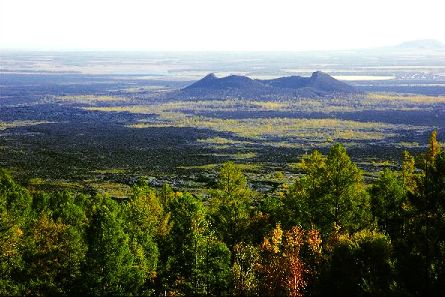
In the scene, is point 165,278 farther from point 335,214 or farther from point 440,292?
point 440,292

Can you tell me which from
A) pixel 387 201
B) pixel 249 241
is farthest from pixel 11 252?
pixel 387 201

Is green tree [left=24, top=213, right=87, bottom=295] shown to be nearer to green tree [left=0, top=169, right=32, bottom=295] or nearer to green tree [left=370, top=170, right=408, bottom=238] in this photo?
green tree [left=0, top=169, right=32, bottom=295]

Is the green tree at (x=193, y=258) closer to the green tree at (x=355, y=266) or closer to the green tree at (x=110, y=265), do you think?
the green tree at (x=110, y=265)

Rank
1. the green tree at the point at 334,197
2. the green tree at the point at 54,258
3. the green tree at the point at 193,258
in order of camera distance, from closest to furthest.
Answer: the green tree at the point at 193,258, the green tree at the point at 54,258, the green tree at the point at 334,197

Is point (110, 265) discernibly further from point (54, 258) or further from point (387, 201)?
point (387, 201)

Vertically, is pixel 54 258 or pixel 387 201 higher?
pixel 387 201

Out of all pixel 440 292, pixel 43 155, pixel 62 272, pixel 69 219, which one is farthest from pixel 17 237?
pixel 43 155

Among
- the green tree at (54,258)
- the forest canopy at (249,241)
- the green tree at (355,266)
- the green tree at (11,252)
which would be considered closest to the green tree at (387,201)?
the forest canopy at (249,241)

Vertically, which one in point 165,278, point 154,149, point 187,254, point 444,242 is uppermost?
point 444,242

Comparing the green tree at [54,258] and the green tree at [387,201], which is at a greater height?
the green tree at [387,201]

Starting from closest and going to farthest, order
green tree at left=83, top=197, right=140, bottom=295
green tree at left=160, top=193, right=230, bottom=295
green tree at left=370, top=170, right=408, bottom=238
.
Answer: green tree at left=83, top=197, right=140, bottom=295, green tree at left=160, top=193, right=230, bottom=295, green tree at left=370, top=170, right=408, bottom=238

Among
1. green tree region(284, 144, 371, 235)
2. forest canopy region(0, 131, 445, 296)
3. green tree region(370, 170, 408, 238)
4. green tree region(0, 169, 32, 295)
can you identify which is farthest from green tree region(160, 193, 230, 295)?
green tree region(370, 170, 408, 238)
